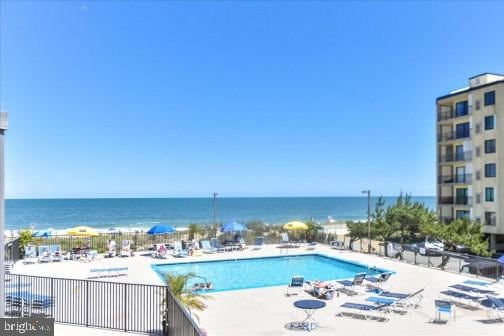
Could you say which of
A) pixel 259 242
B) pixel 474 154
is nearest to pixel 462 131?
pixel 474 154

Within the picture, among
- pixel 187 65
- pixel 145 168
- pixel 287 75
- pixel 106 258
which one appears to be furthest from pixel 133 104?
pixel 145 168

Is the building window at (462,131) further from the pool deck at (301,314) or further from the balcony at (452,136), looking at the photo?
the pool deck at (301,314)

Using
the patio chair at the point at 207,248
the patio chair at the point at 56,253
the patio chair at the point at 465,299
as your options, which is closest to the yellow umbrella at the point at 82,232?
the patio chair at the point at 56,253

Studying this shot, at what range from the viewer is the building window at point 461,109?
1368 inches

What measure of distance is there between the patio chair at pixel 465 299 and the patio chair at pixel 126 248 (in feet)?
58.3

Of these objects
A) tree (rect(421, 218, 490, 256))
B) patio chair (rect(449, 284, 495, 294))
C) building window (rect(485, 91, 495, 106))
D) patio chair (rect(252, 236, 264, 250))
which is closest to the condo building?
building window (rect(485, 91, 495, 106))

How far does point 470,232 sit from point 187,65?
1174 inches

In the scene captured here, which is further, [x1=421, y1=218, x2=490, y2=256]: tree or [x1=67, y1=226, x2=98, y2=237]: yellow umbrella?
[x1=421, y1=218, x2=490, y2=256]: tree

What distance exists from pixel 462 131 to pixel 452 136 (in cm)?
127

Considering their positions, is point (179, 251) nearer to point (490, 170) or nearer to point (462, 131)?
point (490, 170)

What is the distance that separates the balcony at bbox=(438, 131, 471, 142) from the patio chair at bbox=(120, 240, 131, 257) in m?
29.0

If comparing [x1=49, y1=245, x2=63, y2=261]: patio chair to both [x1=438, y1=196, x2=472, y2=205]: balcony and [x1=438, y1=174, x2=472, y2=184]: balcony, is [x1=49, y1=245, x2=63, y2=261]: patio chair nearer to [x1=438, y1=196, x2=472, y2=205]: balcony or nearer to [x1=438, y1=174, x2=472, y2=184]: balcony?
[x1=438, y1=196, x2=472, y2=205]: balcony

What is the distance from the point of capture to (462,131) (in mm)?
34906

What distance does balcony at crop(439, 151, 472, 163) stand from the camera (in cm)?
3381
